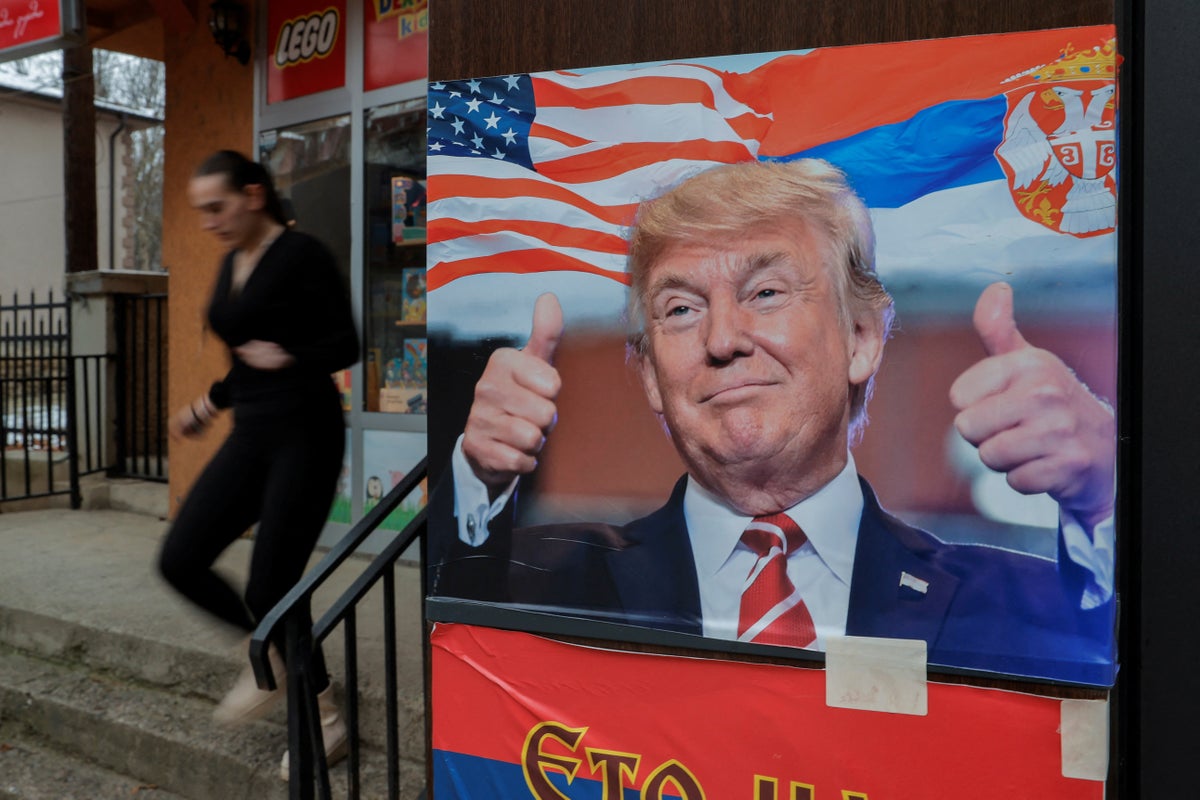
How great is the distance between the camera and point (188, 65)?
Result: 19.9ft

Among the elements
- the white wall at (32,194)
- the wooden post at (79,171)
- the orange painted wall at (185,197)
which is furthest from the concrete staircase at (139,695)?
the white wall at (32,194)

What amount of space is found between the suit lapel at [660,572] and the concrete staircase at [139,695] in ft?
4.59

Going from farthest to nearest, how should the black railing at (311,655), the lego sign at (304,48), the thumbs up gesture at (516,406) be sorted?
the lego sign at (304,48), the black railing at (311,655), the thumbs up gesture at (516,406)

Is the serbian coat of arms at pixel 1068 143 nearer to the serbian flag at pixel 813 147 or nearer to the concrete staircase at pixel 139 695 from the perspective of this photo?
the serbian flag at pixel 813 147

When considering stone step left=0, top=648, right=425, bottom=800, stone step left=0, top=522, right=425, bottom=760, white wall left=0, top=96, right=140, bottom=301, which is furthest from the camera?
white wall left=0, top=96, right=140, bottom=301

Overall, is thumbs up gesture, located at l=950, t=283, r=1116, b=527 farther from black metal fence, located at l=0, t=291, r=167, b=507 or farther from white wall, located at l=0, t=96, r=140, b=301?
white wall, located at l=0, t=96, r=140, b=301

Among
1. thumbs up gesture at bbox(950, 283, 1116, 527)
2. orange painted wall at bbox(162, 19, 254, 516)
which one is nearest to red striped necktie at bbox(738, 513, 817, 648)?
thumbs up gesture at bbox(950, 283, 1116, 527)

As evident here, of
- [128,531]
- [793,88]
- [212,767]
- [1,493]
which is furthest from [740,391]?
[1,493]

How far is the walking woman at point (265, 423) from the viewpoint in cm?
283

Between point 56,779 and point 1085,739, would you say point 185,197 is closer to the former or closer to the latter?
point 56,779

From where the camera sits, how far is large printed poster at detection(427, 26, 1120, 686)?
1.66 metres

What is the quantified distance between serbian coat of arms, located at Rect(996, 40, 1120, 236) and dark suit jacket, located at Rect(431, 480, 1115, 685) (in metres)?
0.58

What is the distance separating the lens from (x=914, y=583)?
1772 mm

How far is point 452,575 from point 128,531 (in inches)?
188
